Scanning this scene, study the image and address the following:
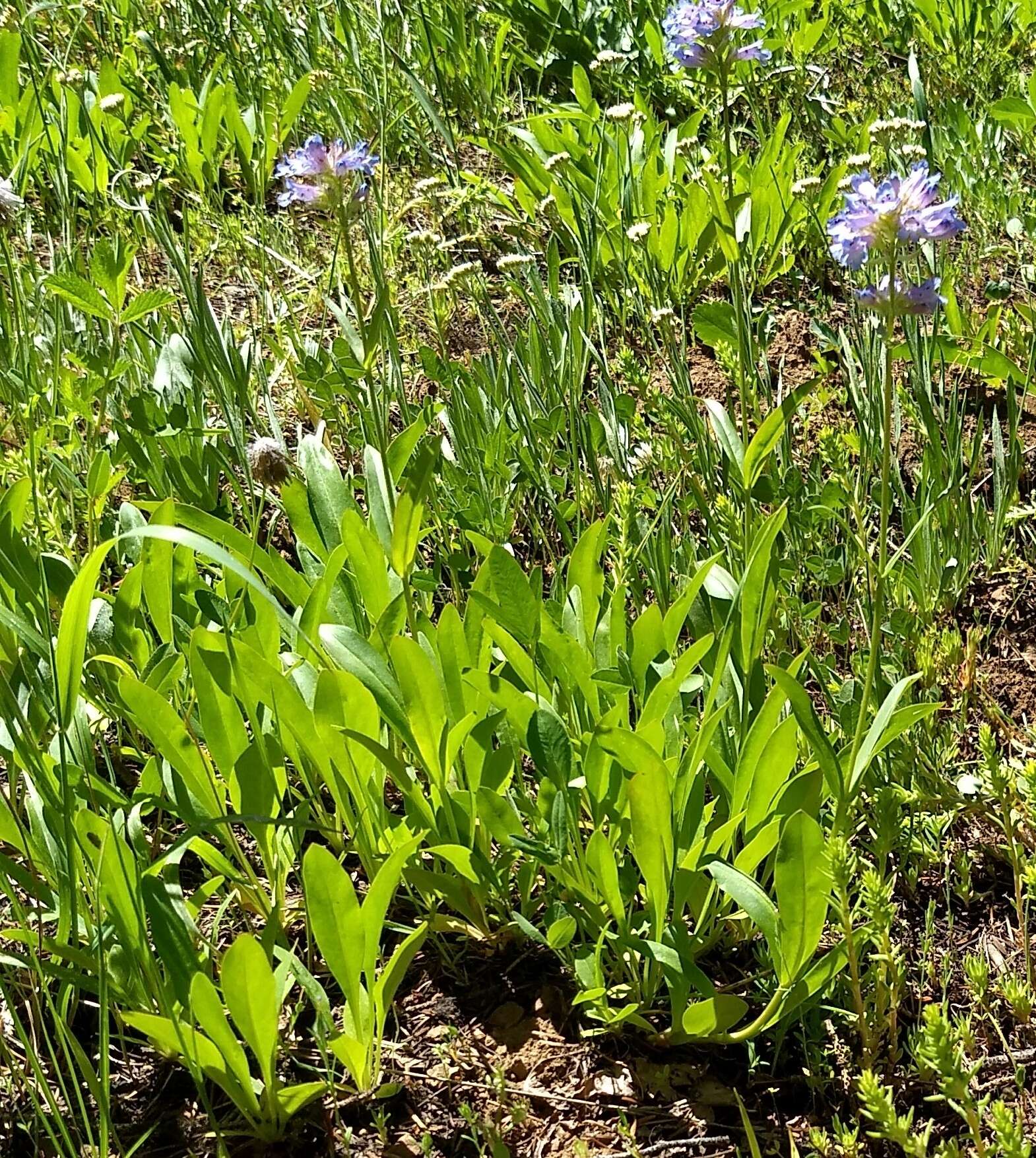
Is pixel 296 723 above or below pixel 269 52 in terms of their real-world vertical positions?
below

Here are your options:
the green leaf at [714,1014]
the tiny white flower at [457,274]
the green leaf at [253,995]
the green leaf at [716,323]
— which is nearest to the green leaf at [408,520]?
the green leaf at [253,995]

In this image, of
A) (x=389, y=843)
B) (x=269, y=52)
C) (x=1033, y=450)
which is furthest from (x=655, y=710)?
(x=269, y=52)

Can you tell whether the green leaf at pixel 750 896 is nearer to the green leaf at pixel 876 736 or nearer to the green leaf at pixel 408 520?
the green leaf at pixel 876 736

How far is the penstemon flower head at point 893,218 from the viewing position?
1.31 metres

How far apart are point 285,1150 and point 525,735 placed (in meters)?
0.57

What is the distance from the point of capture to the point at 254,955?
4.21 feet

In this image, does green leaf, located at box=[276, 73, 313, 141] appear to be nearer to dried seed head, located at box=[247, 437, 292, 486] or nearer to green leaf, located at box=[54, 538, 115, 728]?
dried seed head, located at box=[247, 437, 292, 486]

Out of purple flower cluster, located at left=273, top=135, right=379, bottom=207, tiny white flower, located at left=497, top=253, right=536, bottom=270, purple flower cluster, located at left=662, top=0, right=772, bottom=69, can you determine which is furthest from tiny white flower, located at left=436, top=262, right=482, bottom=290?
purple flower cluster, located at left=273, top=135, right=379, bottom=207

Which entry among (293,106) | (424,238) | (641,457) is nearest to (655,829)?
(641,457)

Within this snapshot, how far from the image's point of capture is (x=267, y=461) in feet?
7.37

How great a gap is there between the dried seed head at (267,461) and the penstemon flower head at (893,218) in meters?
1.18

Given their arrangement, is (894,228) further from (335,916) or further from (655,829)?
(335,916)

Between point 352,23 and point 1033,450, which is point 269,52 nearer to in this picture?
point 352,23

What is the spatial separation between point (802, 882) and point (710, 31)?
133 centimetres
